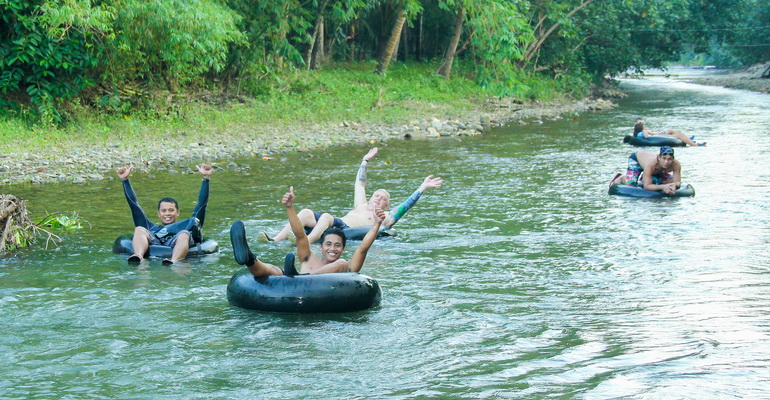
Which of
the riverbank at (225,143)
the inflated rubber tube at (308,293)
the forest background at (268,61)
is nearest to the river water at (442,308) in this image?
the inflated rubber tube at (308,293)

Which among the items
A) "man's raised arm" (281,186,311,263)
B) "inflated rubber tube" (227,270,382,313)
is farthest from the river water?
"man's raised arm" (281,186,311,263)

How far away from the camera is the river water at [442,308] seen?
621 centimetres

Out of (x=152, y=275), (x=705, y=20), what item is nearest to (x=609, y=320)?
(x=152, y=275)

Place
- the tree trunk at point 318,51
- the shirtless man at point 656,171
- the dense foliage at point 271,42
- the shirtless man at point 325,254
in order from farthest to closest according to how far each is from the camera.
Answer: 1. the tree trunk at point 318,51
2. the dense foliage at point 271,42
3. the shirtless man at point 656,171
4. the shirtless man at point 325,254

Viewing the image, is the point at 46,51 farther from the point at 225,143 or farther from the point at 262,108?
the point at 262,108

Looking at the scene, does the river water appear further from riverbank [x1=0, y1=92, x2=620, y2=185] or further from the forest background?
the forest background

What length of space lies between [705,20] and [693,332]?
4718cm

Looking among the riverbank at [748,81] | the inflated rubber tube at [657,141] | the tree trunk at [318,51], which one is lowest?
the inflated rubber tube at [657,141]

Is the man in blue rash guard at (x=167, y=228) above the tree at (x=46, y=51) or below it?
below

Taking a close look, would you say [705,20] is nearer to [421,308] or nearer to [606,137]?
[606,137]

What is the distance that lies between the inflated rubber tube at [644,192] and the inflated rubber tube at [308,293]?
309 inches

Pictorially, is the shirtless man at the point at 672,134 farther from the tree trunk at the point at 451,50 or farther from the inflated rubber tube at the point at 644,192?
the tree trunk at the point at 451,50

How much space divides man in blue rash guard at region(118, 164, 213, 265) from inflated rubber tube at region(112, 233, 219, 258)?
0.06 m

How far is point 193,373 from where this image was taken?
635 cm
